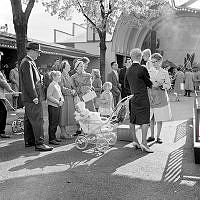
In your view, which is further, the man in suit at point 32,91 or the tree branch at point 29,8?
the tree branch at point 29,8

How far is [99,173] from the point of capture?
197 inches

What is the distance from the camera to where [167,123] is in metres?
9.75

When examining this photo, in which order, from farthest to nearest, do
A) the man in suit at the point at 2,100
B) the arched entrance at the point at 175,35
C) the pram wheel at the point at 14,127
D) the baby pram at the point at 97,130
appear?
the arched entrance at the point at 175,35 → the pram wheel at the point at 14,127 → the man in suit at the point at 2,100 → the baby pram at the point at 97,130

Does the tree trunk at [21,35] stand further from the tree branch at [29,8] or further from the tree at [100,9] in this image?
the tree at [100,9]

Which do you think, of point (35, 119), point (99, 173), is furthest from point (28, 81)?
point (99, 173)

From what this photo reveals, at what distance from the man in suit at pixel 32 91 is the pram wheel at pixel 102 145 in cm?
89

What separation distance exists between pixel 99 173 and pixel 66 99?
2.97 meters

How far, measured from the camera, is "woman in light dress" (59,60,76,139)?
758 cm

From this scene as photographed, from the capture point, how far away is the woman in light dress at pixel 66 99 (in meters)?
7.58

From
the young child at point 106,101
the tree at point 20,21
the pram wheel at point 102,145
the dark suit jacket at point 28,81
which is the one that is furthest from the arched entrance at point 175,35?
the dark suit jacket at point 28,81

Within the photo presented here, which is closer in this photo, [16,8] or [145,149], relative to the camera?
[145,149]

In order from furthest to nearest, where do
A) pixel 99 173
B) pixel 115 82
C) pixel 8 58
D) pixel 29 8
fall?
pixel 8 58
pixel 115 82
pixel 29 8
pixel 99 173

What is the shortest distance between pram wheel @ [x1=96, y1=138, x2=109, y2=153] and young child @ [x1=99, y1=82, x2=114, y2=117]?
283cm

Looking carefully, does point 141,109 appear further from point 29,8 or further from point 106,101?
point 29,8
